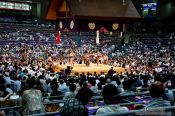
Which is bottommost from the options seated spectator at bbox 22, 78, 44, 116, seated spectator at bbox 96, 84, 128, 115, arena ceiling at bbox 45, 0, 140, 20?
seated spectator at bbox 22, 78, 44, 116

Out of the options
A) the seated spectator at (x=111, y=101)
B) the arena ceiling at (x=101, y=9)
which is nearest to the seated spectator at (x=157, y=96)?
the seated spectator at (x=111, y=101)

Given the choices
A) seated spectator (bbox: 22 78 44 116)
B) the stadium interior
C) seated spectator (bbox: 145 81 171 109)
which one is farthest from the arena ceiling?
seated spectator (bbox: 145 81 171 109)

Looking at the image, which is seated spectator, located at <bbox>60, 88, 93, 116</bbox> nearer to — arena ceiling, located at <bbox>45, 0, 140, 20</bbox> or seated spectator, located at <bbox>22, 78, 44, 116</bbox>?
seated spectator, located at <bbox>22, 78, 44, 116</bbox>

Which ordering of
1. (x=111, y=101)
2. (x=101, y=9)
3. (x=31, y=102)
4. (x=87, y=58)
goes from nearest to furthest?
1. (x=111, y=101)
2. (x=31, y=102)
3. (x=101, y=9)
4. (x=87, y=58)

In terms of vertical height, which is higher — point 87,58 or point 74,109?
point 87,58

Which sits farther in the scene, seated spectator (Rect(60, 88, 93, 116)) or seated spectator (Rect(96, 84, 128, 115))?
seated spectator (Rect(60, 88, 93, 116))

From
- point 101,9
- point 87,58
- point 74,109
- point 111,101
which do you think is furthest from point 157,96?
point 87,58

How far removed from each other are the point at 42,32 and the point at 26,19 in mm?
3115

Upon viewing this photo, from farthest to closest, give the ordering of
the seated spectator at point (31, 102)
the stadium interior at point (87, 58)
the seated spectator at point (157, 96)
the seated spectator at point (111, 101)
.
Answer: the seated spectator at point (31, 102)
the stadium interior at point (87, 58)
the seated spectator at point (157, 96)
the seated spectator at point (111, 101)

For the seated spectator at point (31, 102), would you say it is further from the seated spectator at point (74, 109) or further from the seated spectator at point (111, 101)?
the seated spectator at point (111, 101)

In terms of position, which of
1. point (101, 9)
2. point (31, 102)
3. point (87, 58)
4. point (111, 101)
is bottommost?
point (31, 102)

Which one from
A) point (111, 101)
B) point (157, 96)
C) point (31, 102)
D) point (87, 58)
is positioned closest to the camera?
point (111, 101)

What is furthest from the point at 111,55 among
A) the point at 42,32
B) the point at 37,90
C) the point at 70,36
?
the point at 37,90

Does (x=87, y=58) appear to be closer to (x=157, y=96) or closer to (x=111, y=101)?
(x=157, y=96)
